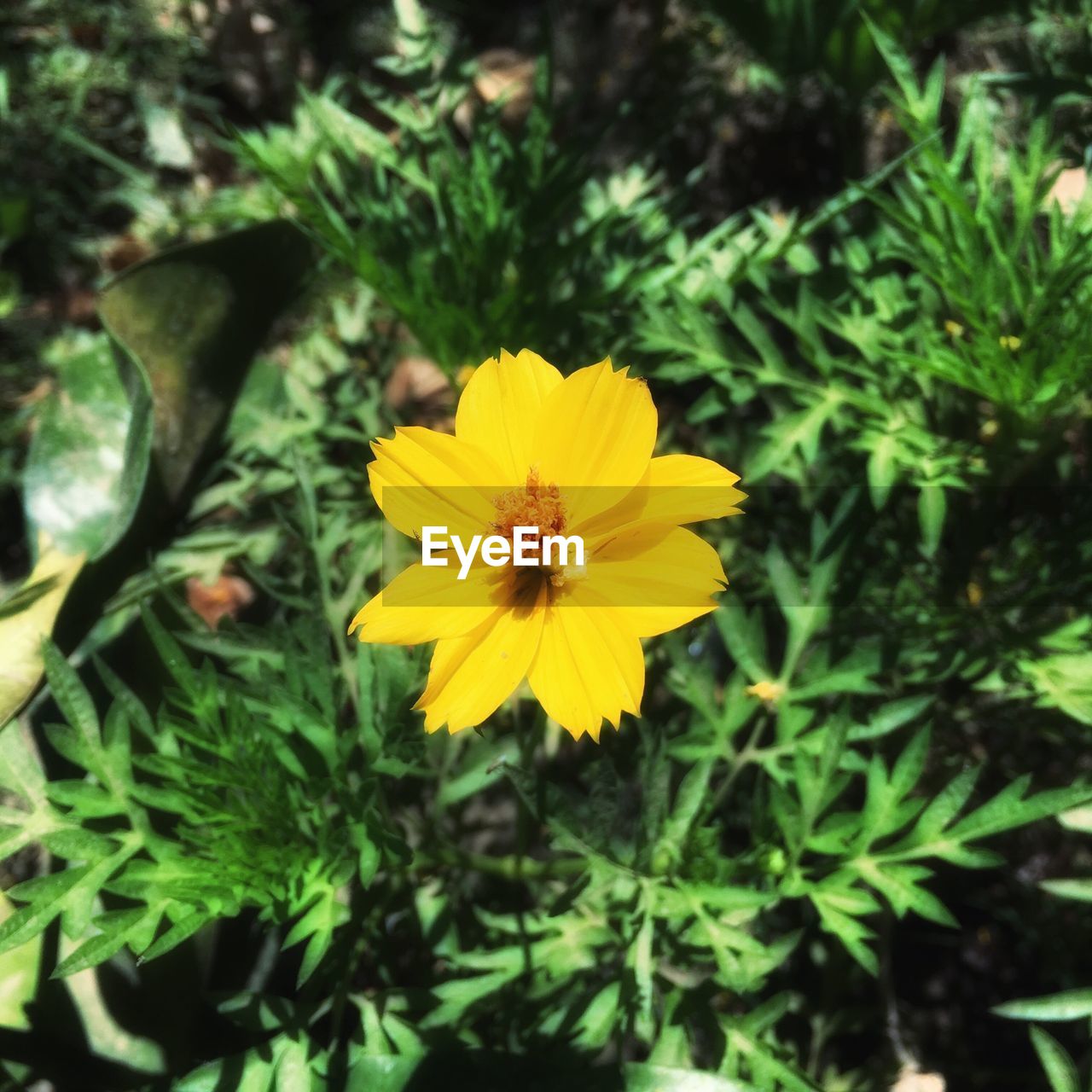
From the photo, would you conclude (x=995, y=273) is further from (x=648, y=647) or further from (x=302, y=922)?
(x=302, y=922)

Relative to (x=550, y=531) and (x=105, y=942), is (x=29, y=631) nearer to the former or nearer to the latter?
(x=105, y=942)

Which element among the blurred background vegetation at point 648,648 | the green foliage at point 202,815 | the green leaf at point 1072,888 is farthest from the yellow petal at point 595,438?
the green leaf at point 1072,888

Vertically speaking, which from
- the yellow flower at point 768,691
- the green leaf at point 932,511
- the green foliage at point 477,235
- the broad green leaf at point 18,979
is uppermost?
the green foliage at point 477,235

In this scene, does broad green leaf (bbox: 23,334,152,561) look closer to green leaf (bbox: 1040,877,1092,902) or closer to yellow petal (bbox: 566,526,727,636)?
yellow petal (bbox: 566,526,727,636)

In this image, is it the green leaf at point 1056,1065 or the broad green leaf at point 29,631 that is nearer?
the green leaf at point 1056,1065

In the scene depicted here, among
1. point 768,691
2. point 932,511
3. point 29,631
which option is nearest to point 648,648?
point 768,691

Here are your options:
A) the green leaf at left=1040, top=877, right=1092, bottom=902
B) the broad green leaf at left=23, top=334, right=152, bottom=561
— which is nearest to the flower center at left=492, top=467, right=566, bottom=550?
the green leaf at left=1040, top=877, right=1092, bottom=902

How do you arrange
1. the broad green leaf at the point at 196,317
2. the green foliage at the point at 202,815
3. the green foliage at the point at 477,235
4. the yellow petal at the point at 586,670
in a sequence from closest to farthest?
the yellow petal at the point at 586,670 → the green foliage at the point at 202,815 → the green foliage at the point at 477,235 → the broad green leaf at the point at 196,317

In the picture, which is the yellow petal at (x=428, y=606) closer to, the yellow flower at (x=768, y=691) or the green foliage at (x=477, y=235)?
A: the yellow flower at (x=768, y=691)
